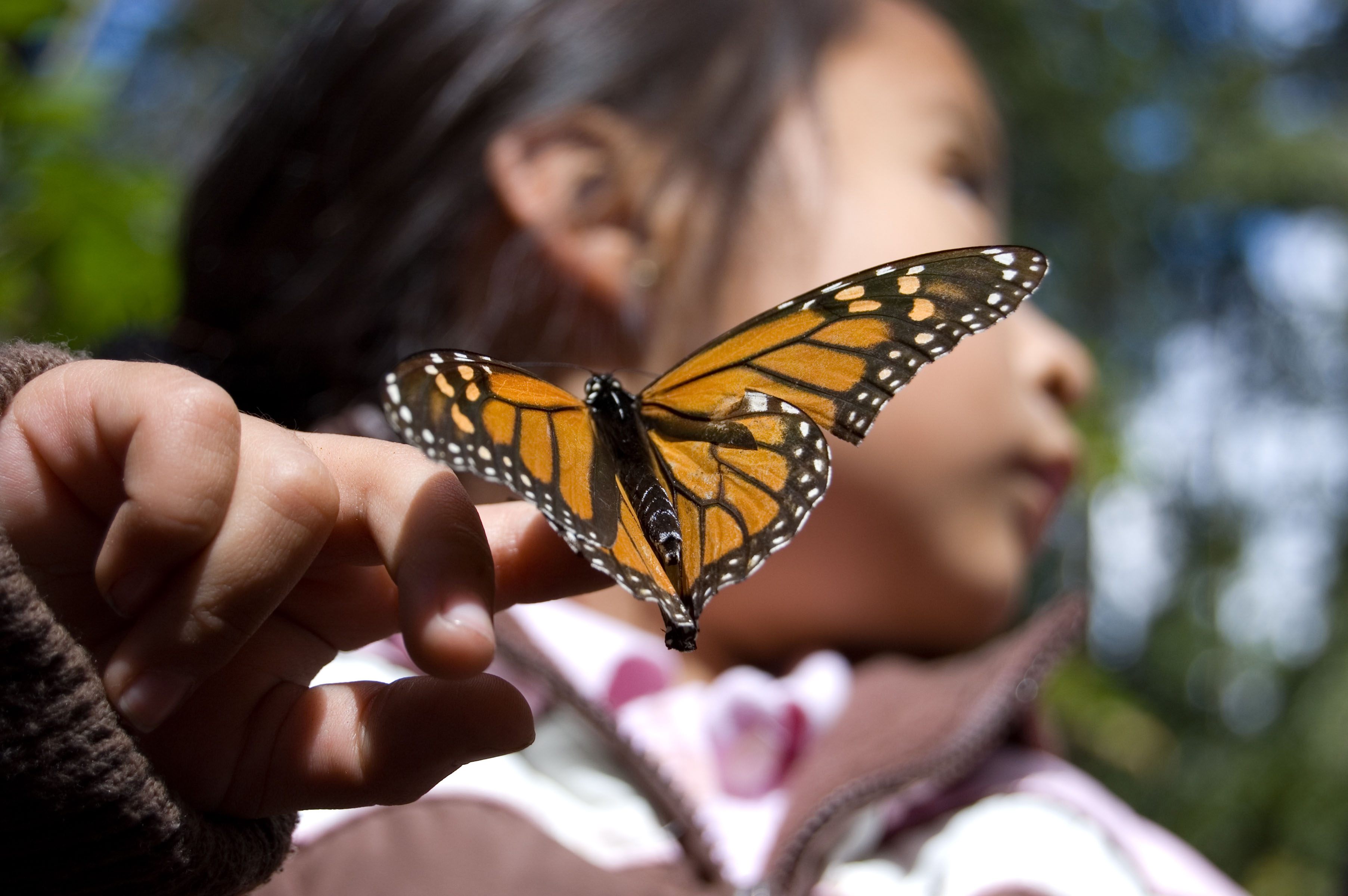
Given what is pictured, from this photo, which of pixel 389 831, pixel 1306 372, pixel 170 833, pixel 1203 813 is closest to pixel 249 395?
pixel 389 831

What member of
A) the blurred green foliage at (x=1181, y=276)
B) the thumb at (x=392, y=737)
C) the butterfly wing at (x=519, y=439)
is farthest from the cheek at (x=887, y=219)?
the blurred green foliage at (x=1181, y=276)

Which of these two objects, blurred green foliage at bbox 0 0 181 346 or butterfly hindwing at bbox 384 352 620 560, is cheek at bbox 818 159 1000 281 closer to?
butterfly hindwing at bbox 384 352 620 560

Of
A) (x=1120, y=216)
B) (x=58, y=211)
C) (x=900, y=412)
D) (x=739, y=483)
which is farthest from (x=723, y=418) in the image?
(x=1120, y=216)

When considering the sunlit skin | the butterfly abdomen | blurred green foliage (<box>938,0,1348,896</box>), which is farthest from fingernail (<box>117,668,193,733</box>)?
blurred green foliage (<box>938,0,1348,896</box>)

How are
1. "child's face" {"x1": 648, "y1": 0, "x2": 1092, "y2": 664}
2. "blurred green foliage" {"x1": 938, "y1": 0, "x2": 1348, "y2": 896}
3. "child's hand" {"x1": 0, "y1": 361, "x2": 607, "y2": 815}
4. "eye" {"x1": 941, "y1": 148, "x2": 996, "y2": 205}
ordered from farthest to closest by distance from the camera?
"blurred green foliage" {"x1": 938, "y1": 0, "x2": 1348, "y2": 896} → "eye" {"x1": 941, "y1": 148, "x2": 996, "y2": 205} → "child's face" {"x1": 648, "y1": 0, "x2": 1092, "y2": 664} → "child's hand" {"x1": 0, "y1": 361, "x2": 607, "y2": 815}

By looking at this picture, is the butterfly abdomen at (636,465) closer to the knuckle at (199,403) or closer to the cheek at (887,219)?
the knuckle at (199,403)

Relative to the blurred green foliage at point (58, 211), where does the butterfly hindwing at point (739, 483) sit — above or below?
below

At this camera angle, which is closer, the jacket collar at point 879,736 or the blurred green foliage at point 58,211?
the jacket collar at point 879,736
